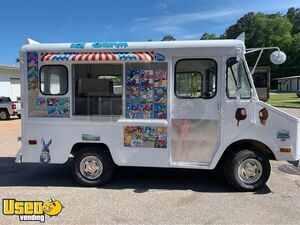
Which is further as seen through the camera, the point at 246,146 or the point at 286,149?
the point at 246,146

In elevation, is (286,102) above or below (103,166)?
above

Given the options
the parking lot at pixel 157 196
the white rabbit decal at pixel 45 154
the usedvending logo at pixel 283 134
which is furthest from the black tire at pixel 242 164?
the white rabbit decal at pixel 45 154

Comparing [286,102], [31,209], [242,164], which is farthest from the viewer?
[286,102]

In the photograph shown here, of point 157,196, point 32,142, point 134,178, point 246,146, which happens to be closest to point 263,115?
point 246,146

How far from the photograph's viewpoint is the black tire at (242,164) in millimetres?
6051

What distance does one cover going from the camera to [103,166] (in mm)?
6402

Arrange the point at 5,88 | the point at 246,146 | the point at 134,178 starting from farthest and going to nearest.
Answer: the point at 5,88 < the point at 134,178 < the point at 246,146

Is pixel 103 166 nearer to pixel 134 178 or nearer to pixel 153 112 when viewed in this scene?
pixel 134 178

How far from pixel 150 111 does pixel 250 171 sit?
209 cm

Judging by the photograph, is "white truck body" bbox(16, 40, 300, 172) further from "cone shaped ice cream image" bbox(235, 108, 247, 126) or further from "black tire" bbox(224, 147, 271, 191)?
"black tire" bbox(224, 147, 271, 191)

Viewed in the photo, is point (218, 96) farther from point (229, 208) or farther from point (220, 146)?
point (229, 208)

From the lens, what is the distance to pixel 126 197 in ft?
19.2

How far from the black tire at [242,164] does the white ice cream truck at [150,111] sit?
2cm

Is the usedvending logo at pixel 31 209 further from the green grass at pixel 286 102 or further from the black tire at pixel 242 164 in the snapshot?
the green grass at pixel 286 102
